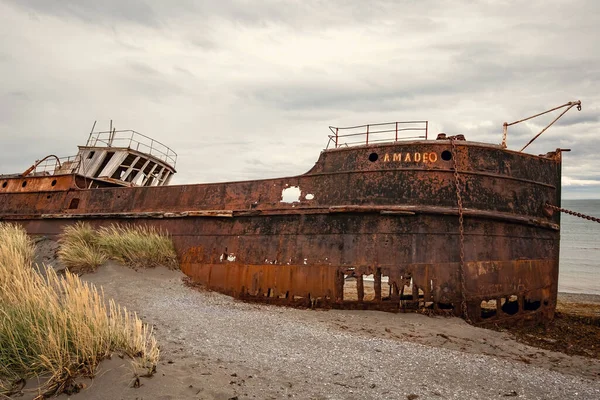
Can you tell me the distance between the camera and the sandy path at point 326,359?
335 centimetres

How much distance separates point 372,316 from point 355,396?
323cm

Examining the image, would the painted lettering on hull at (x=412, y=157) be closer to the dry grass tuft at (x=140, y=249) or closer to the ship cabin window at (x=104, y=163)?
the dry grass tuft at (x=140, y=249)

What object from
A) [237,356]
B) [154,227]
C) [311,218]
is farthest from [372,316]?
[154,227]

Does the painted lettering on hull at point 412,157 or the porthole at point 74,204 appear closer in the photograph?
the painted lettering on hull at point 412,157

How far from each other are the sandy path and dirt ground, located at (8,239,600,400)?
13 millimetres

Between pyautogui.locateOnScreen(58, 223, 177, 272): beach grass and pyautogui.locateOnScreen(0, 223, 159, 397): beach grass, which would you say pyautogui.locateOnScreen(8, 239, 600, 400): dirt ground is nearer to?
pyautogui.locateOnScreen(0, 223, 159, 397): beach grass

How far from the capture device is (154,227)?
960 centimetres

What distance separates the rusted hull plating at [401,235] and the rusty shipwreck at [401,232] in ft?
0.06

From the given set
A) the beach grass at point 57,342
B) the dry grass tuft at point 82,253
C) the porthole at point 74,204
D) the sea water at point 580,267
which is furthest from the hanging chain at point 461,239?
the sea water at point 580,267

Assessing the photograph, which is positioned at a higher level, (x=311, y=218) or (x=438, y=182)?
(x=438, y=182)

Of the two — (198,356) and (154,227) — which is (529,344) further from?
(154,227)

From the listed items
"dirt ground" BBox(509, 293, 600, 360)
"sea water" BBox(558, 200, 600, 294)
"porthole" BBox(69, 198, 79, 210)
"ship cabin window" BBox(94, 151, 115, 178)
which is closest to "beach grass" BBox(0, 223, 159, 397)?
"dirt ground" BBox(509, 293, 600, 360)

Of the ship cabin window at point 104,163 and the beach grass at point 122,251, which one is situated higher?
Result: the ship cabin window at point 104,163

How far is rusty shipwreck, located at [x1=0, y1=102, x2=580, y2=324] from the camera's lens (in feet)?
22.5
